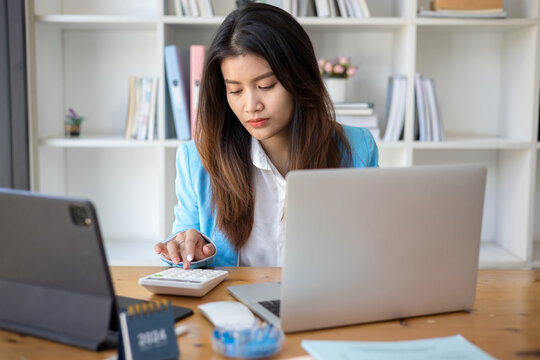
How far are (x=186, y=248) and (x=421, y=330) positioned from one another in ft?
1.73

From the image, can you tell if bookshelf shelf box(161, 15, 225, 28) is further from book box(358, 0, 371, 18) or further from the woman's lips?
the woman's lips

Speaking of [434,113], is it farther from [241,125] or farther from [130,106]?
[130,106]

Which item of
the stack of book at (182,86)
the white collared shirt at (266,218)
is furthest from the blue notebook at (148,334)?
the stack of book at (182,86)

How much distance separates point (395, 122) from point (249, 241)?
39.1 inches

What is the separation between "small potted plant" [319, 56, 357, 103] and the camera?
230 cm

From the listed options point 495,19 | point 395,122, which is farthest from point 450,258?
point 495,19

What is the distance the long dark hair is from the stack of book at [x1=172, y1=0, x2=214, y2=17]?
798 millimetres

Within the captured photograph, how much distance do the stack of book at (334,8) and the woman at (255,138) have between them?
2.43 ft

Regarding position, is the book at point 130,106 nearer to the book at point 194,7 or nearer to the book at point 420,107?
the book at point 194,7

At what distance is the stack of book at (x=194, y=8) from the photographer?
222 centimetres

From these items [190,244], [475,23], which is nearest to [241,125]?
[190,244]

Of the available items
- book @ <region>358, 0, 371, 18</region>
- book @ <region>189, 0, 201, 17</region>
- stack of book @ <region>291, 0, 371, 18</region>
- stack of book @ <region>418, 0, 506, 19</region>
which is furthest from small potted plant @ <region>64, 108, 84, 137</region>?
stack of book @ <region>418, 0, 506, 19</region>

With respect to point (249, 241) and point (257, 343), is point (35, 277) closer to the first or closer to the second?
point (257, 343)

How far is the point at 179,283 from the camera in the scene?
1067 millimetres
